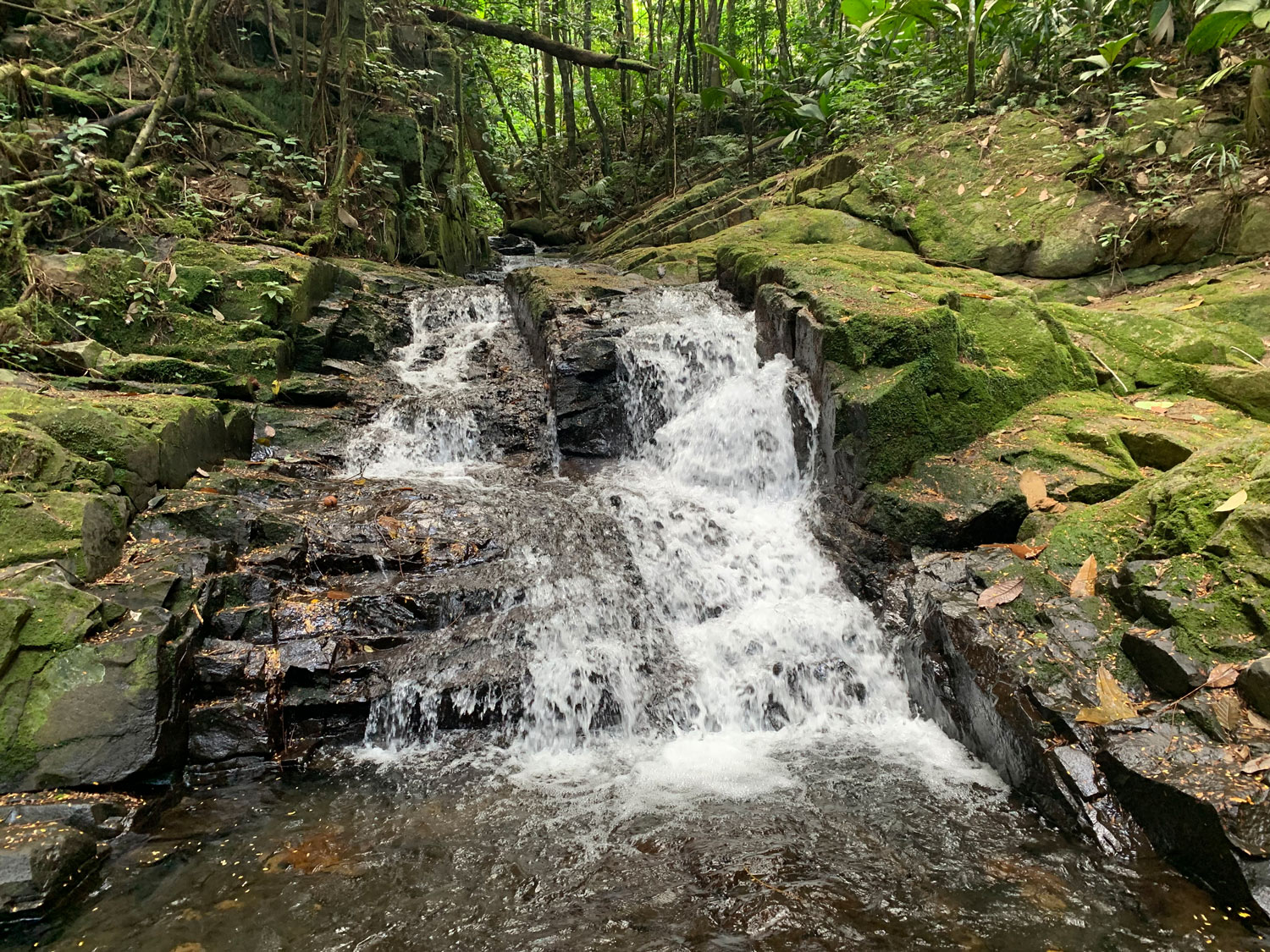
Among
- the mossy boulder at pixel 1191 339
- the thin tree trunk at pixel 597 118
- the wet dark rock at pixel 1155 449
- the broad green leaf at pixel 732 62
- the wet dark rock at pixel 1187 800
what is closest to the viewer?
the wet dark rock at pixel 1187 800

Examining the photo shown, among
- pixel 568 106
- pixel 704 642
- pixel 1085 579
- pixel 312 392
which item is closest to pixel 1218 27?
pixel 1085 579

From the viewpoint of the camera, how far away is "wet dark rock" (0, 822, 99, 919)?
2.91 m

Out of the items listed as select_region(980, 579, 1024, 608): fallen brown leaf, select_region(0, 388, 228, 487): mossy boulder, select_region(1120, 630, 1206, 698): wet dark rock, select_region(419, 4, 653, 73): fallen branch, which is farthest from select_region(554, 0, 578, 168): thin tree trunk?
select_region(1120, 630, 1206, 698): wet dark rock

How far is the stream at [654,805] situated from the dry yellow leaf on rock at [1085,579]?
1290 mm

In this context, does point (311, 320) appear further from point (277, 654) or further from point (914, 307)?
point (914, 307)

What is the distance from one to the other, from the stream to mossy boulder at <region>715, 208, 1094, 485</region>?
0.75 m

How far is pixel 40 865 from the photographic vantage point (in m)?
3.01

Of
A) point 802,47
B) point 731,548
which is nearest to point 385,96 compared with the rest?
point 802,47

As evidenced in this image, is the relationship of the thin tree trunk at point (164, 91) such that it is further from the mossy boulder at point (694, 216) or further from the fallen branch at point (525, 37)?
the mossy boulder at point (694, 216)

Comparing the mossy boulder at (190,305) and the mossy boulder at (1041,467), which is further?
the mossy boulder at (190,305)

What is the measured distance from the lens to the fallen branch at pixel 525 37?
1359cm

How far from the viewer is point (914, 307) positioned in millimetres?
6434

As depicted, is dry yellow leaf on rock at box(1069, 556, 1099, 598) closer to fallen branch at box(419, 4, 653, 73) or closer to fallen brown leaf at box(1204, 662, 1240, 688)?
fallen brown leaf at box(1204, 662, 1240, 688)

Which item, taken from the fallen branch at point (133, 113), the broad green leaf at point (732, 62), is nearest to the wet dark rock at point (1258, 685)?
the fallen branch at point (133, 113)
